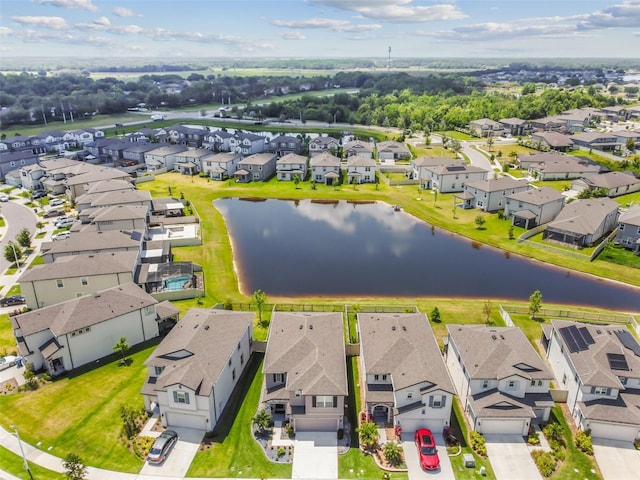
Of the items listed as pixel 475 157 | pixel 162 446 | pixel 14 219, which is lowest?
pixel 162 446

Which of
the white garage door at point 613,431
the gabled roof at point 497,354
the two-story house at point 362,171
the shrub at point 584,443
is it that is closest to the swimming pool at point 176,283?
the gabled roof at point 497,354

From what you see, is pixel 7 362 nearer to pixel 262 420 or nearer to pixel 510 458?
pixel 262 420

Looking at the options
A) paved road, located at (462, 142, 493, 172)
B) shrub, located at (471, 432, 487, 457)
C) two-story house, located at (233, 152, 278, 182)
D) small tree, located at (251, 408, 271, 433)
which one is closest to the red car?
shrub, located at (471, 432, 487, 457)

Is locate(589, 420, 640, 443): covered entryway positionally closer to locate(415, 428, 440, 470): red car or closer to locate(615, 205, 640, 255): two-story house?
locate(415, 428, 440, 470): red car

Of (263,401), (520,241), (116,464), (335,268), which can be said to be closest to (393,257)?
(335,268)

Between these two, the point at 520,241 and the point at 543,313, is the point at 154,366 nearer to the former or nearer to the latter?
the point at 543,313

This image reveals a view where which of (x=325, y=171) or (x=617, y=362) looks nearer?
(x=617, y=362)

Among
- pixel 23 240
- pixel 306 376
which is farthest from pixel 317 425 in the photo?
pixel 23 240
